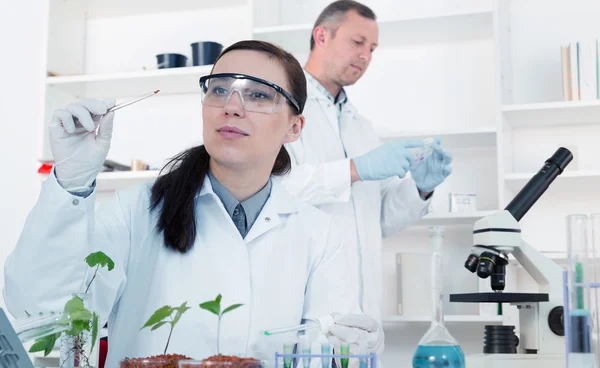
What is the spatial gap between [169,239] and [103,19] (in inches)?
95.0

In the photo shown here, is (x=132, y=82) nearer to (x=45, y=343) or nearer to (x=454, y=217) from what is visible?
(x=454, y=217)

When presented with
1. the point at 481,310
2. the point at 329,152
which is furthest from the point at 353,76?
the point at 481,310

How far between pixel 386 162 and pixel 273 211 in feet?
2.91

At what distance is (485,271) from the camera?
155 cm

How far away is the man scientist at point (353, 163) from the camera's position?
2389mm

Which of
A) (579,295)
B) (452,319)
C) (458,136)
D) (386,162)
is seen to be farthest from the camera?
(458,136)

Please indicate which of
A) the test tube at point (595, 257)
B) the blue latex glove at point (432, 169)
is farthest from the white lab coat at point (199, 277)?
the blue latex glove at point (432, 169)

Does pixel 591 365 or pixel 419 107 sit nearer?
pixel 591 365

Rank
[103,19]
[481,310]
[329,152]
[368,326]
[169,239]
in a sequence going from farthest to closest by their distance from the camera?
[103,19]
[481,310]
[329,152]
[169,239]
[368,326]

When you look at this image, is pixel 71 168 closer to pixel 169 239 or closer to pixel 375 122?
pixel 169 239

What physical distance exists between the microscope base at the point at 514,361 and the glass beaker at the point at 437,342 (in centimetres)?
34

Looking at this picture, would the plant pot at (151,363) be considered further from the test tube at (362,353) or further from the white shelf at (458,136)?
the white shelf at (458,136)

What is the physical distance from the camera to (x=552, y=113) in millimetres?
2861

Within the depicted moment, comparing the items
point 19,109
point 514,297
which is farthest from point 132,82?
point 514,297
